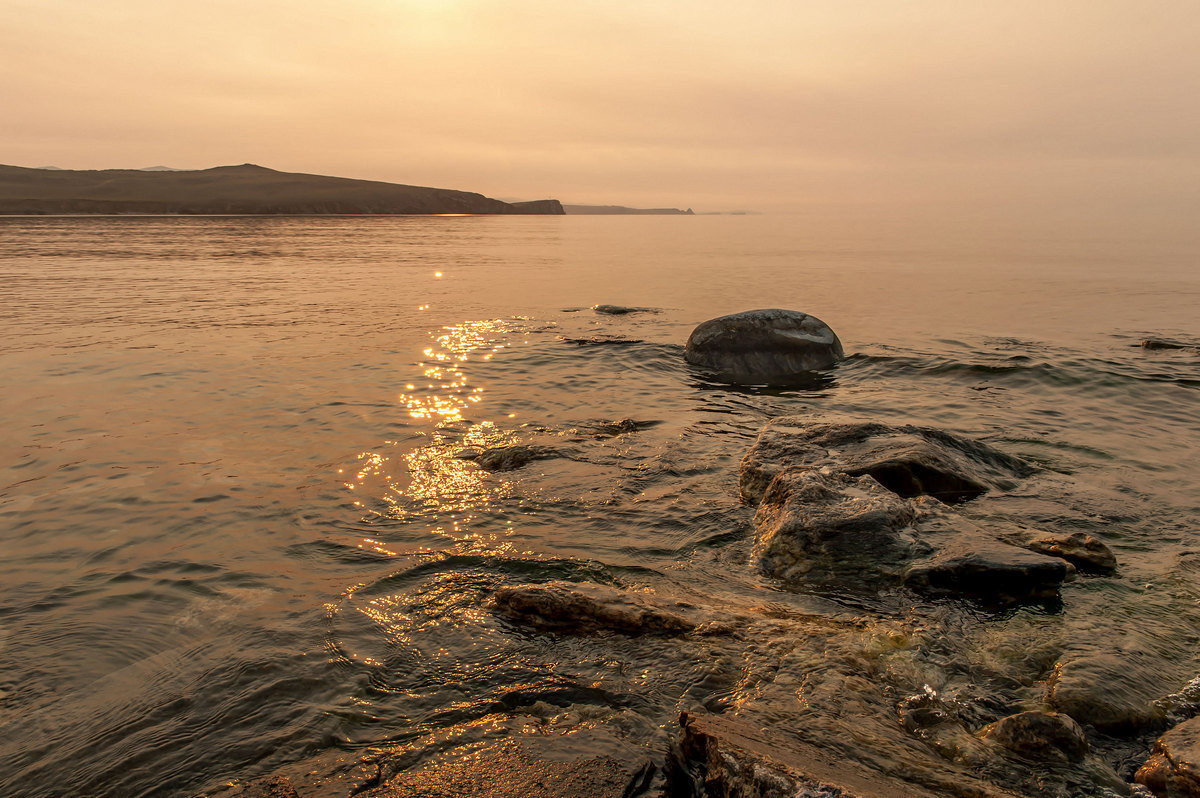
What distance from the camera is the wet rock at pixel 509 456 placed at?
884cm

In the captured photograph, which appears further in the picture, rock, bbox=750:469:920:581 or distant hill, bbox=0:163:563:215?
distant hill, bbox=0:163:563:215

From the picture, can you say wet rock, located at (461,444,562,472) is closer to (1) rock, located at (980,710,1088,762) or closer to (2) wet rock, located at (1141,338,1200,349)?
(1) rock, located at (980,710,1088,762)

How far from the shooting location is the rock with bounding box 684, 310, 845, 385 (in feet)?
48.2

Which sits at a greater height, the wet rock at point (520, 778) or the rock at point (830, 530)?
the rock at point (830, 530)

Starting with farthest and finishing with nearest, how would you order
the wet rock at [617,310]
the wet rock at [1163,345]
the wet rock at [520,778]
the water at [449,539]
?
the wet rock at [617,310] < the wet rock at [1163,345] < the water at [449,539] < the wet rock at [520,778]

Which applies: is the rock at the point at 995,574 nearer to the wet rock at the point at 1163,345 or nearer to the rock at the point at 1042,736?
the rock at the point at 1042,736

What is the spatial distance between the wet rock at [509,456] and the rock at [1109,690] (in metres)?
6.05

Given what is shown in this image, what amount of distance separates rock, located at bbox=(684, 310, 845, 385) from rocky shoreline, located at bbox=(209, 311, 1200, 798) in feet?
24.0

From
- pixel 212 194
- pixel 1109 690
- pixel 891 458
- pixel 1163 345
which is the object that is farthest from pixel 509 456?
pixel 212 194

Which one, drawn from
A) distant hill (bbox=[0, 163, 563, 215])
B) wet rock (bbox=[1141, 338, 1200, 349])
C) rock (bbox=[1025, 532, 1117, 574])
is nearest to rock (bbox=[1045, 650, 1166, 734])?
rock (bbox=[1025, 532, 1117, 574])

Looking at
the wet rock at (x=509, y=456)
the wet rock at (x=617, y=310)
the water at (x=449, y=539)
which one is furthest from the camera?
the wet rock at (x=617, y=310)

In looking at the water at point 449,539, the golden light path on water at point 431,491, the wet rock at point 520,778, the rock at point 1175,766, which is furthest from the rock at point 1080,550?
the golden light path on water at point 431,491

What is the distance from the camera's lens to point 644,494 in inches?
317

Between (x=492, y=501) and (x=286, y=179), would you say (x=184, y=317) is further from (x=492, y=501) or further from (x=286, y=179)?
(x=286, y=179)
